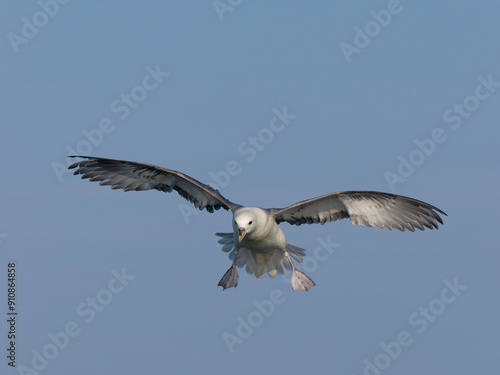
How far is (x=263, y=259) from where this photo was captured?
24.8 meters

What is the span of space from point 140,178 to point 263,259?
144 inches

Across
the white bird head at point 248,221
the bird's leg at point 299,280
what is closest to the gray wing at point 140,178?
the white bird head at point 248,221

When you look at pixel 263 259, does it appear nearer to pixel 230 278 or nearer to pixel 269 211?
pixel 230 278

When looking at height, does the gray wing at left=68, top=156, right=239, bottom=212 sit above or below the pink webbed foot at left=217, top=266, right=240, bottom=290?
above

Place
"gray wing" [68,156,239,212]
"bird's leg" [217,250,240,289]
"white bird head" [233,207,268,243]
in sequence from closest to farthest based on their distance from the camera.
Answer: "white bird head" [233,207,268,243] < "bird's leg" [217,250,240,289] < "gray wing" [68,156,239,212]

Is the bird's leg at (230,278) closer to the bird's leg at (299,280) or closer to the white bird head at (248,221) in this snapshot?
the bird's leg at (299,280)

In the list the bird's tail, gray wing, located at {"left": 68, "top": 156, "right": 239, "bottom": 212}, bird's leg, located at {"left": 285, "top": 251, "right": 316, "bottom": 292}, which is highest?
gray wing, located at {"left": 68, "top": 156, "right": 239, "bottom": 212}

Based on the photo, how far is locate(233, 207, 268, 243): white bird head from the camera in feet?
73.3

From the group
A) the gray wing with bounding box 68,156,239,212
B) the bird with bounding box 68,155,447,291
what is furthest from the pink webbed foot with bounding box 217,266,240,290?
the gray wing with bounding box 68,156,239,212

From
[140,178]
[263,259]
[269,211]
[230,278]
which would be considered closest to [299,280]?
[263,259]

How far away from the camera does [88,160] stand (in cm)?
2525

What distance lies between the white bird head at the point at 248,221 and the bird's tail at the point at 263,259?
1.85 m

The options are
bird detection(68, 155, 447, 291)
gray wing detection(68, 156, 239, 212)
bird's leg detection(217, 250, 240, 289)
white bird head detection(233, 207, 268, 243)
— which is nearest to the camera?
white bird head detection(233, 207, 268, 243)

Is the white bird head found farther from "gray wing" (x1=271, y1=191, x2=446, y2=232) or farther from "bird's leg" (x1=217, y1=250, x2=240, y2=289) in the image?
"bird's leg" (x1=217, y1=250, x2=240, y2=289)
